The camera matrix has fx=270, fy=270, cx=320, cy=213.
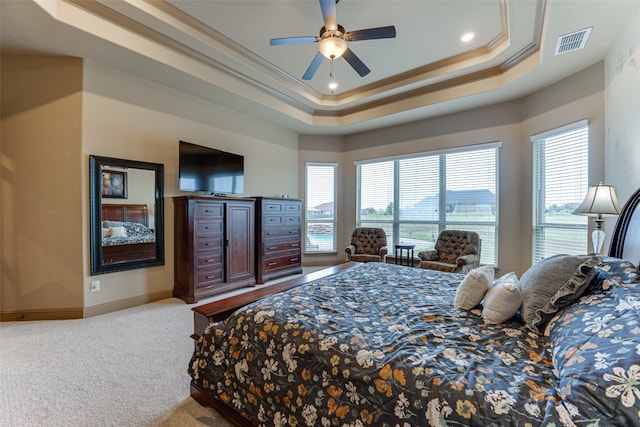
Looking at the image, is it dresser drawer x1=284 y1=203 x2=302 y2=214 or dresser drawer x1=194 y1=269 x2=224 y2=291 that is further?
dresser drawer x1=284 y1=203 x2=302 y2=214

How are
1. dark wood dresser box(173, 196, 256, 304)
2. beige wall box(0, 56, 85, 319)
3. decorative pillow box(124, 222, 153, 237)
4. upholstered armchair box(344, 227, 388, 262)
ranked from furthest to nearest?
upholstered armchair box(344, 227, 388, 262) → dark wood dresser box(173, 196, 256, 304) → decorative pillow box(124, 222, 153, 237) → beige wall box(0, 56, 85, 319)

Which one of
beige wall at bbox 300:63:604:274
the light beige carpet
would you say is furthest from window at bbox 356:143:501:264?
the light beige carpet

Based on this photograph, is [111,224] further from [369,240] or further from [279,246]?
[369,240]

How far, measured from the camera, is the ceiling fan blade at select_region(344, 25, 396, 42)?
8.17 feet

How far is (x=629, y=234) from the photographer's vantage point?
1829 millimetres

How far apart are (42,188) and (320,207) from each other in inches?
173

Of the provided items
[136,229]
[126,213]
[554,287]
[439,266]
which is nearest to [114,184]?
[126,213]

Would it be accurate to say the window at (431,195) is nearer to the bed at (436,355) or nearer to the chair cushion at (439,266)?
the chair cushion at (439,266)

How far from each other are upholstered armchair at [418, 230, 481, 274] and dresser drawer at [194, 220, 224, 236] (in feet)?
10.3

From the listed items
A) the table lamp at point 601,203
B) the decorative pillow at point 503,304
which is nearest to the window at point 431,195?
the table lamp at point 601,203

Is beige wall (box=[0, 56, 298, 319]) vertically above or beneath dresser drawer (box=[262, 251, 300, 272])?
above

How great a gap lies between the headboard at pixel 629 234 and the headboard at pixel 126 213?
469cm

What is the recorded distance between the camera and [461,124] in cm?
475

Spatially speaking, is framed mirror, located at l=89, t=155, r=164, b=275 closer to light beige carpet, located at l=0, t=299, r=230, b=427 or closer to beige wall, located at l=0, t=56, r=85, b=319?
beige wall, located at l=0, t=56, r=85, b=319
